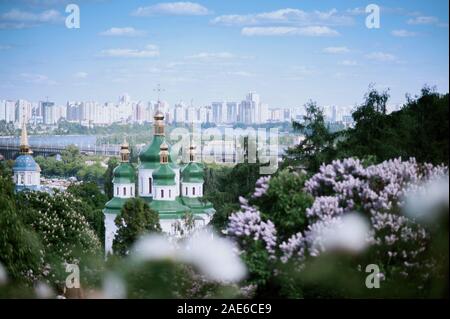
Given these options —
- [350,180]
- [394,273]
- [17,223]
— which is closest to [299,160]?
[350,180]

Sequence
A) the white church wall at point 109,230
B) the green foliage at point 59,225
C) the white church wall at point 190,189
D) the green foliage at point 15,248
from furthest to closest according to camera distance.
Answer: the white church wall at point 190,189
the white church wall at point 109,230
the green foliage at point 59,225
the green foliage at point 15,248

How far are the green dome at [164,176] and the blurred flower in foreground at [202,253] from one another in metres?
2.25

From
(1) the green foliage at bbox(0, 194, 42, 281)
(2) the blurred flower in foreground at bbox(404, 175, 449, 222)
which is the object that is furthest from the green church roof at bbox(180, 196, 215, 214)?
(2) the blurred flower in foreground at bbox(404, 175, 449, 222)

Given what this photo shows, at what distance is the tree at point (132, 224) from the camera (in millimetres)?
9828

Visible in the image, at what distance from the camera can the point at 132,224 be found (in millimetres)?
10031

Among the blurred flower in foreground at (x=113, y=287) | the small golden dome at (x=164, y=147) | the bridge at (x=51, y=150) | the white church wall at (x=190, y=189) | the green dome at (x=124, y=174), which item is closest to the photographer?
the blurred flower in foreground at (x=113, y=287)

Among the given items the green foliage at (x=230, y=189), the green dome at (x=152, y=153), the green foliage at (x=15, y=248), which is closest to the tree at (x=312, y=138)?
the green foliage at (x=230, y=189)

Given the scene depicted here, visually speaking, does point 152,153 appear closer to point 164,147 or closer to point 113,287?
point 164,147

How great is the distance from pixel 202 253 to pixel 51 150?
3.48m

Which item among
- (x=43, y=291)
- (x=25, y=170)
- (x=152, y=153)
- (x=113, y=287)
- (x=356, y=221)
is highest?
(x=152, y=153)

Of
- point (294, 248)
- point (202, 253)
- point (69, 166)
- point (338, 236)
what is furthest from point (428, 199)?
point (69, 166)

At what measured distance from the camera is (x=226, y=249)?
29.1ft

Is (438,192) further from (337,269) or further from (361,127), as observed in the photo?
(361,127)

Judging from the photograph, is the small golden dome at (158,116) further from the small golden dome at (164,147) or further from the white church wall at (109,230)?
the white church wall at (109,230)
